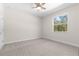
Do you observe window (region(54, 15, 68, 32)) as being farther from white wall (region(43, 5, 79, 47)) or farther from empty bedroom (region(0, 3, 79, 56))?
white wall (region(43, 5, 79, 47))

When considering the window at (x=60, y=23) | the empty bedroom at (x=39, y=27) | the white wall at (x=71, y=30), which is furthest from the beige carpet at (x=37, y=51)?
the window at (x=60, y=23)

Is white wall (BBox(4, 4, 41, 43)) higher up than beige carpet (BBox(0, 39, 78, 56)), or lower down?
higher up

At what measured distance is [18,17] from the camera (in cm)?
517

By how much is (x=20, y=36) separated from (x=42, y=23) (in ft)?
8.24

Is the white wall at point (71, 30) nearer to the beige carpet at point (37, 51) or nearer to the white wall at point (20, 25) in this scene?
the beige carpet at point (37, 51)

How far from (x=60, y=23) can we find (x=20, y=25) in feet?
9.68

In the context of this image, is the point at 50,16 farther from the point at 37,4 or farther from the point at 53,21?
the point at 37,4

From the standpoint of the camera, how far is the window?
4646mm

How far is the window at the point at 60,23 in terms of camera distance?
4646 millimetres

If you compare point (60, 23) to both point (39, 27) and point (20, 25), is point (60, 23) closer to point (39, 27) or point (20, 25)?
point (39, 27)

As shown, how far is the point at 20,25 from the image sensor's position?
5.35m

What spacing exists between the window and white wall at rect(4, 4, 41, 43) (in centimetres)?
197

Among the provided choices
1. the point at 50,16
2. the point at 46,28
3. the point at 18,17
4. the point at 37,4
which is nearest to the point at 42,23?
the point at 46,28

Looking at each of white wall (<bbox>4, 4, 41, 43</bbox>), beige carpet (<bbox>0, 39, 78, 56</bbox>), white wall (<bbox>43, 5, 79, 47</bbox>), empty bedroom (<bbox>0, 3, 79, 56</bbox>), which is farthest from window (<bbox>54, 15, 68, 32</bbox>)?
white wall (<bbox>4, 4, 41, 43</bbox>)
